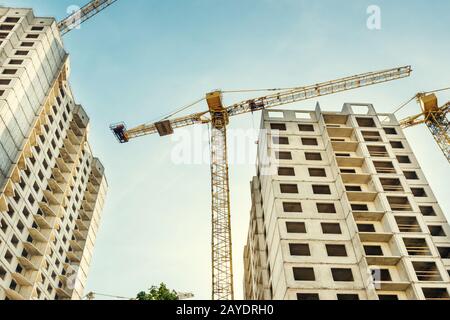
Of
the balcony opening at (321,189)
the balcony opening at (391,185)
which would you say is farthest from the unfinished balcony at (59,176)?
the balcony opening at (391,185)

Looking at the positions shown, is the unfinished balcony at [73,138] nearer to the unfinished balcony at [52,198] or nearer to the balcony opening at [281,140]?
the unfinished balcony at [52,198]

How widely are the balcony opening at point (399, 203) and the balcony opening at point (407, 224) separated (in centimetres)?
130

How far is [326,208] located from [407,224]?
24.1ft

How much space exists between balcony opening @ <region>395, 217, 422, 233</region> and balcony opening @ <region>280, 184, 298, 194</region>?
960cm

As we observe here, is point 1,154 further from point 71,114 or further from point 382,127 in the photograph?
point 382,127

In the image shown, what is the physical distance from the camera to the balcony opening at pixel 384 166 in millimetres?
40250

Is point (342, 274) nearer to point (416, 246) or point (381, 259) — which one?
point (381, 259)

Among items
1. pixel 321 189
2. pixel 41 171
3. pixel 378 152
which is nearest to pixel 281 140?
pixel 321 189

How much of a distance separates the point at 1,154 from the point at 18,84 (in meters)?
8.93

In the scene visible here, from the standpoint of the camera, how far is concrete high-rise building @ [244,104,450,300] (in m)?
31.2

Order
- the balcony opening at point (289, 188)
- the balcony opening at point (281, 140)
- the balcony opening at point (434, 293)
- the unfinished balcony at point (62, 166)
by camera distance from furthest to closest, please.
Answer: the unfinished balcony at point (62, 166), the balcony opening at point (281, 140), the balcony opening at point (289, 188), the balcony opening at point (434, 293)

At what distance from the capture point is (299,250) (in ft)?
109
